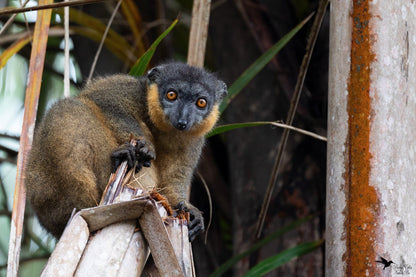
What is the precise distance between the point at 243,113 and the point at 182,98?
1771mm

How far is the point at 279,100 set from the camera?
6.51 metres

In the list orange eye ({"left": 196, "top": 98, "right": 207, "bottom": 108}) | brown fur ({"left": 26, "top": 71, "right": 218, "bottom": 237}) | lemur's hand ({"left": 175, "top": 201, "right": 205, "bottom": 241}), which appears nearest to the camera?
brown fur ({"left": 26, "top": 71, "right": 218, "bottom": 237})

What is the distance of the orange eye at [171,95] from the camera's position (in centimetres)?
499

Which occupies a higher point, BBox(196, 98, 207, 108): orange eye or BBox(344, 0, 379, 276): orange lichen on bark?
BBox(196, 98, 207, 108): orange eye

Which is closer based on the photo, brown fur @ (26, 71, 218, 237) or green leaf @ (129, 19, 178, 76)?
brown fur @ (26, 71, 218, 237)

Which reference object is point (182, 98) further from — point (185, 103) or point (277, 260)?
point (277, 260)

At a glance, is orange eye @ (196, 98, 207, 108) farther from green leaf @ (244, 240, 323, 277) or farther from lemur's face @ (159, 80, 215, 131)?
green leaf @ (244, 240, 323, 277)

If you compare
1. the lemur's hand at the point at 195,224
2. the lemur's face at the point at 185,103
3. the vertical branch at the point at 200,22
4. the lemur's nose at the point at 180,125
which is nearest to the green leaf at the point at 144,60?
the vertical branch at the point at 200,22

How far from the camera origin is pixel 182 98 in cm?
509

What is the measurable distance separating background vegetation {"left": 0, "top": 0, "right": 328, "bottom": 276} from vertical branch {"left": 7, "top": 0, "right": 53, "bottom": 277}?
1.46m

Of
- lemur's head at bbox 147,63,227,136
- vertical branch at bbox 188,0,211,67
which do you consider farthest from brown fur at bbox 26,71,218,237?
vertical branch at bbox 188,0,211,67

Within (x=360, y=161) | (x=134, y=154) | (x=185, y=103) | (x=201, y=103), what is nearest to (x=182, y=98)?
(x=185, y=103)

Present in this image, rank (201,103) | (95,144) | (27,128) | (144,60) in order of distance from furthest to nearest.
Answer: (201,103) < (144,60) < (95,144) < (27,128)

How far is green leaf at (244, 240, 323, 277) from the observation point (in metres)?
4.10
